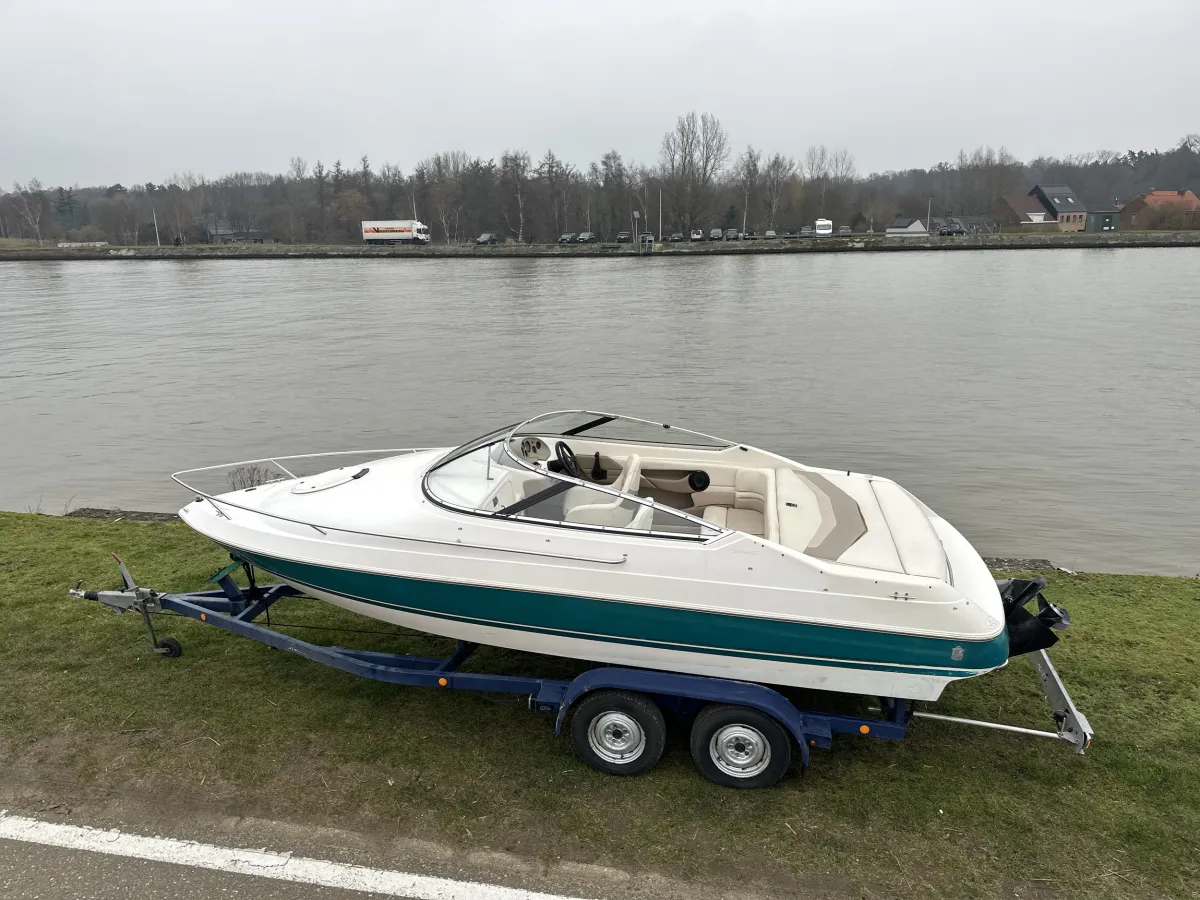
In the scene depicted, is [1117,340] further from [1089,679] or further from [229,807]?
[229,807]

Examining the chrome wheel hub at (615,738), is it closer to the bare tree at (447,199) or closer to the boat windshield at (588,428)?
the boat windshield at (588,428)

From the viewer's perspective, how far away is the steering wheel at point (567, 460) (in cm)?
499

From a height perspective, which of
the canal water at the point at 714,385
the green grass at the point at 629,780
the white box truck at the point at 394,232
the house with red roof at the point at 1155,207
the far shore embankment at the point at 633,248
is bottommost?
the canal water at the point at 714,385

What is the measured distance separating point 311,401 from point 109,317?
70.0 feet

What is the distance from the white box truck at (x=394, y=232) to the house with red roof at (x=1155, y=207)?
8155 centimetres

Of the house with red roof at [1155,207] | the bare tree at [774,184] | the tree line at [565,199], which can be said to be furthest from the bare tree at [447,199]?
the house with red roof at [1155,207]

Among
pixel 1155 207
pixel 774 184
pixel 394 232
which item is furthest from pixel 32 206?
pixel 1155 207

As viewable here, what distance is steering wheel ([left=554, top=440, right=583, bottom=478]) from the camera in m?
4.99

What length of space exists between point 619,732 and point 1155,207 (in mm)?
107654

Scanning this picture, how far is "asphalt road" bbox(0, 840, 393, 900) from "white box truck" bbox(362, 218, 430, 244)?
91.7 meters

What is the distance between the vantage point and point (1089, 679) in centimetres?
462

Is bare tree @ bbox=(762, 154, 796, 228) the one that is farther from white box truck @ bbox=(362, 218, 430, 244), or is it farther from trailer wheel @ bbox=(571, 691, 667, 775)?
trailer wheel @ bbox=(571, 691, 667, 775)

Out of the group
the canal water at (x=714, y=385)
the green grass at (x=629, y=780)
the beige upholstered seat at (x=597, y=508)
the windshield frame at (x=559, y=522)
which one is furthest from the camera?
the canal water at (x=714, y=385)

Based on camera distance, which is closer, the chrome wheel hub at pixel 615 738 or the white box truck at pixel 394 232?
the chrome wheel hub at pixel 615 738
